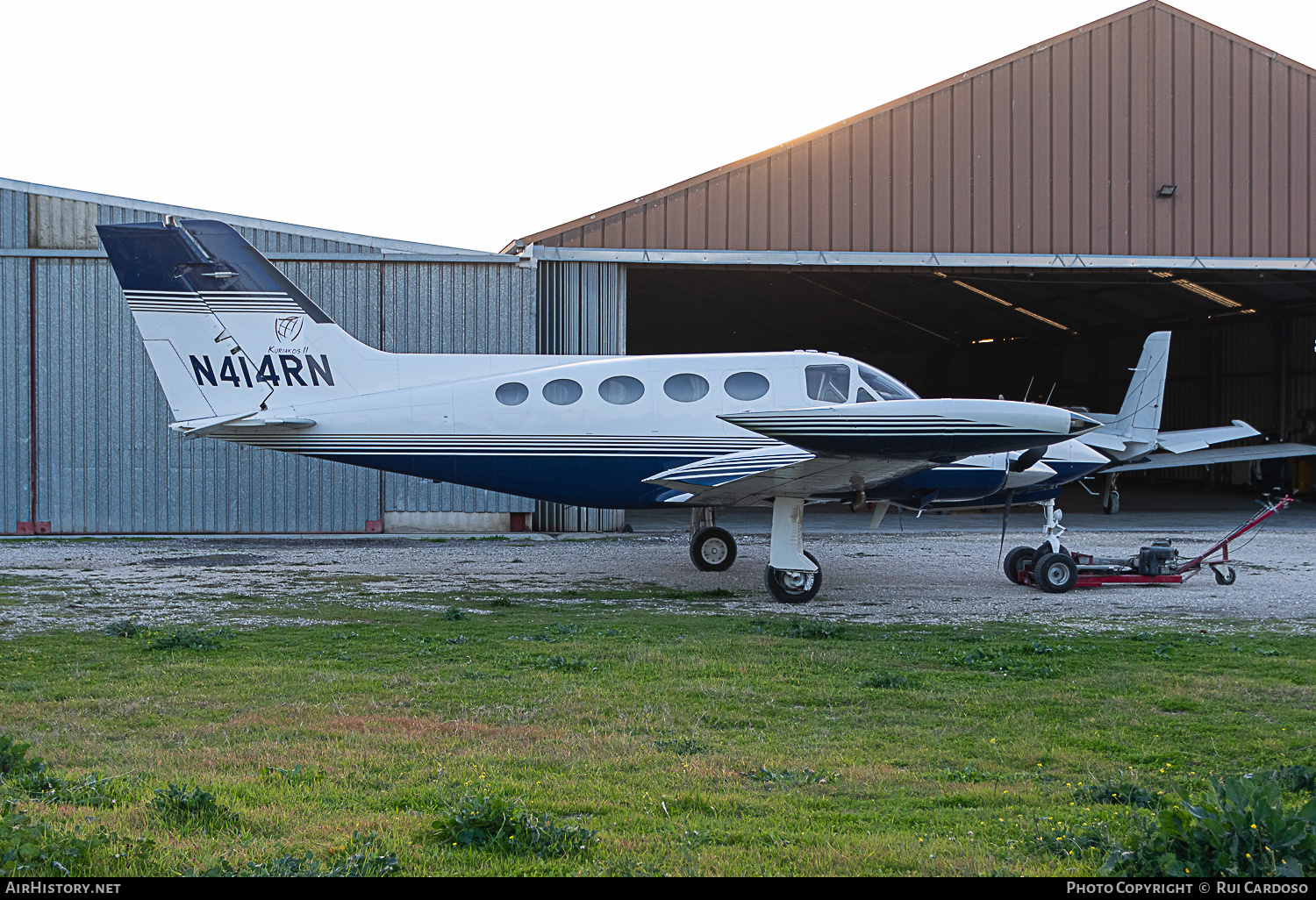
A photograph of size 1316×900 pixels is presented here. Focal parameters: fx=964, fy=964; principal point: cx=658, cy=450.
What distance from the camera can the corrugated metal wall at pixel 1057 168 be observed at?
19.9 m

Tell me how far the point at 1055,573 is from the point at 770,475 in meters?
4.09

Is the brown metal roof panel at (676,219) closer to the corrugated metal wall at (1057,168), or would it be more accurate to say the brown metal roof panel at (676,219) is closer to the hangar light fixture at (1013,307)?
the corrugated metal wall at (1057,168)

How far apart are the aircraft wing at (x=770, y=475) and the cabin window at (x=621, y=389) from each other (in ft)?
3.51

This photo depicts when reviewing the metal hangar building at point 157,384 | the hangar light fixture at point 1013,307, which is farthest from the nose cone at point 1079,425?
the hangar light fixture at point 1013,307

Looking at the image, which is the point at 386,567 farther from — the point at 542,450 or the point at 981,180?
the point at 981,180

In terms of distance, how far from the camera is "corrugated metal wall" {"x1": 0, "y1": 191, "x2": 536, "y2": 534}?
19641mm

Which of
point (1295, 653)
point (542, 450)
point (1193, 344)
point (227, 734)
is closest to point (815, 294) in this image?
point (1193, 344)

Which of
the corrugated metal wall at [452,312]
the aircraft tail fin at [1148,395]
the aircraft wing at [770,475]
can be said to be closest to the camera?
the aircraft wing at [770,475]

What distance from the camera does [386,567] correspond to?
1475cm

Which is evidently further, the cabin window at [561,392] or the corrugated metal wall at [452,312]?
the corrugated metal wall at [452,312]

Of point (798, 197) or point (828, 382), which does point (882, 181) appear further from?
point (828, 382)

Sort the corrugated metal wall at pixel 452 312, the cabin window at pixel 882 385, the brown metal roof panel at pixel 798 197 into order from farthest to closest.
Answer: the corrugated metal wall at pixel 452 312 < the brown metal roof panel at pixel 798 197 < the cabin window at pixel 882 385

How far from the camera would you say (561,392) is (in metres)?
12.5

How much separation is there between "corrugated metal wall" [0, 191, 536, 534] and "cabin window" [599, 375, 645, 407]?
24.5ft
